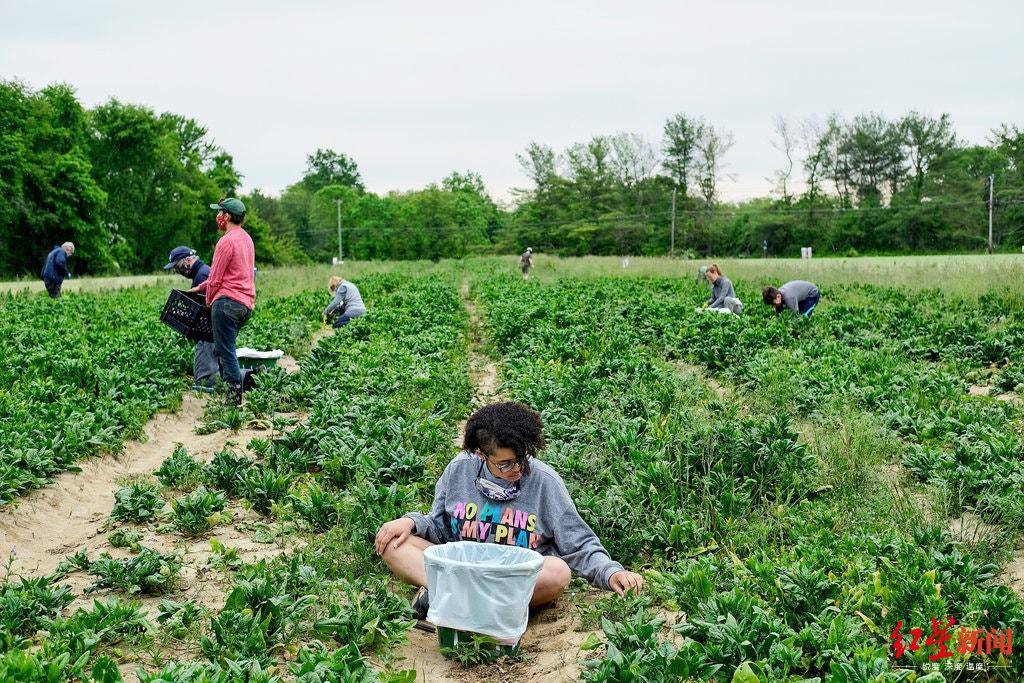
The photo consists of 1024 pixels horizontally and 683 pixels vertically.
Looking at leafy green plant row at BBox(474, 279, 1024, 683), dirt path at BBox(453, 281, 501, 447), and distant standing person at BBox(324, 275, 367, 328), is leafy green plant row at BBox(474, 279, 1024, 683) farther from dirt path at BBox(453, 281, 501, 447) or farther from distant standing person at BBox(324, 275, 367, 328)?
distant standing person at BBox(324, 275, 367, 328)

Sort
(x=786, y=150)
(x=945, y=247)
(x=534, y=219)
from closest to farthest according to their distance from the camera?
(x=945, y=247), (x=786, y=150), (x=534, y=219)

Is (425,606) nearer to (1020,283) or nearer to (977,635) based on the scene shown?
(977,635)

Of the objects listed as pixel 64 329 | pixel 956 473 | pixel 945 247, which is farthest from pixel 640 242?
pixel 956 473

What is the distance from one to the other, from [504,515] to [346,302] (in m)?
11.6

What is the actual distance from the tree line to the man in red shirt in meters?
44.9

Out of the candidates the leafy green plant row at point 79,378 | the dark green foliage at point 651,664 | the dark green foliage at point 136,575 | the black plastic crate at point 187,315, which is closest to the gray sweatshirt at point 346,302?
the leafy green plant row at point 79,378

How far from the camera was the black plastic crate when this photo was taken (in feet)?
31.1

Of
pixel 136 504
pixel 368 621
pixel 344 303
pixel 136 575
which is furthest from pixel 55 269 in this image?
pixel 368 621

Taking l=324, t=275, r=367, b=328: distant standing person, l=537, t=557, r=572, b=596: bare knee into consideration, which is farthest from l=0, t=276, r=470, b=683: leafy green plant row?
l=324, t=275, r=367, b=328: distant standing person

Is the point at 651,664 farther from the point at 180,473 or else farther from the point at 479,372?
the point at 479,372

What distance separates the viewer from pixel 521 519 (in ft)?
14.4

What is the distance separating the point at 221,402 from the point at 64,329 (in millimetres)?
4804

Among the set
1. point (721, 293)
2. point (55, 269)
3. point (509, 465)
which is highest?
point (55, 269)

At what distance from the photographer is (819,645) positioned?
10.9 ft
